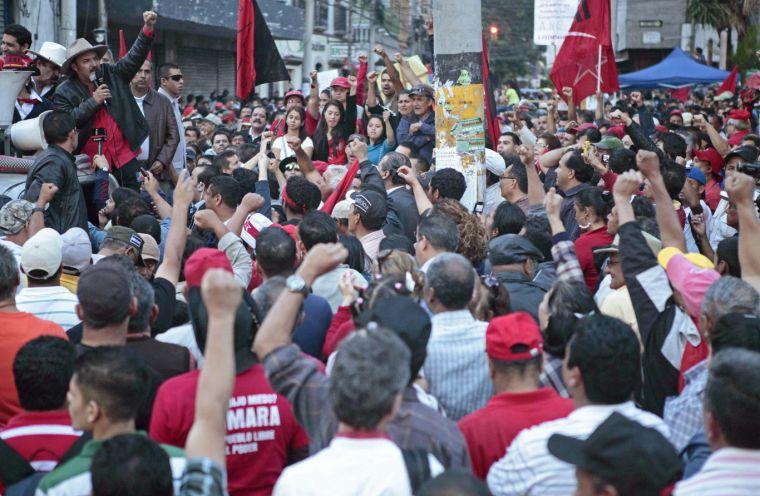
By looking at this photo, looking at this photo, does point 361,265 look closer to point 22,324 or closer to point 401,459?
point 22,324

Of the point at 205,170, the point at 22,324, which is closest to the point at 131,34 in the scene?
the point at 205,170

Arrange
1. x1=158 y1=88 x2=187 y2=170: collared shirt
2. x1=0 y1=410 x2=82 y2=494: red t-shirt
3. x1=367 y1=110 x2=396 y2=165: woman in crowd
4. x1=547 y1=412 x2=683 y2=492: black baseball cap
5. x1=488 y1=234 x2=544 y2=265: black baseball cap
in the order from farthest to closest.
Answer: x1=367 y1=110 x2=396 y2=165: woman in crowd → x1=158 y1=88 x2=187 y2=170: collared shirt → x1=488 y1=234 x2=544 y2=265: black baseball cap → x1=0 y1=410 x2=82 y2=494: red t-shirt → x1=547 y1=412 x2=683 y2=492: black baseball cap

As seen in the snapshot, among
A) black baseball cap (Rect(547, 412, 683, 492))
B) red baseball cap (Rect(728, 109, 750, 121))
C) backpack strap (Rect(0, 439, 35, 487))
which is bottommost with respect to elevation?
backpack strap (Rect(0, 439, 35, 487))

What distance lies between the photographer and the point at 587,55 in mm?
13773

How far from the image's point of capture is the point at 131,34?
96.1 ft

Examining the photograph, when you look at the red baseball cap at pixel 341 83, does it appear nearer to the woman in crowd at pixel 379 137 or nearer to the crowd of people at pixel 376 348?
the woman in crowd at pixel 379 137

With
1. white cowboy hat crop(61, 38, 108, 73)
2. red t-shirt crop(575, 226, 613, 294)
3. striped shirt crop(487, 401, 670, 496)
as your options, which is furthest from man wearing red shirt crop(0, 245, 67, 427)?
white cowboy hat crop(61, 38, 108, 73)

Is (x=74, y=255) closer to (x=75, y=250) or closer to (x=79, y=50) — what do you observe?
(x=75, y=250)

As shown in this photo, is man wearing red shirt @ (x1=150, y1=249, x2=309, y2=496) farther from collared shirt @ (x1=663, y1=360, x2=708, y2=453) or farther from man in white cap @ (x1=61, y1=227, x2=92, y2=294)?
man in white cap @ (x1=61, y1=227, x2=92, y2=294)

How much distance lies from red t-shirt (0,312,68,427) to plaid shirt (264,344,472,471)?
1.12 meters

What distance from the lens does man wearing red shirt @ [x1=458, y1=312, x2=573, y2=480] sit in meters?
3.90

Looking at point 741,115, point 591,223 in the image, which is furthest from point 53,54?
point 741,115

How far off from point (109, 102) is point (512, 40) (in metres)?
78.6

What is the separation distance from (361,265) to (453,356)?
2.17 m
